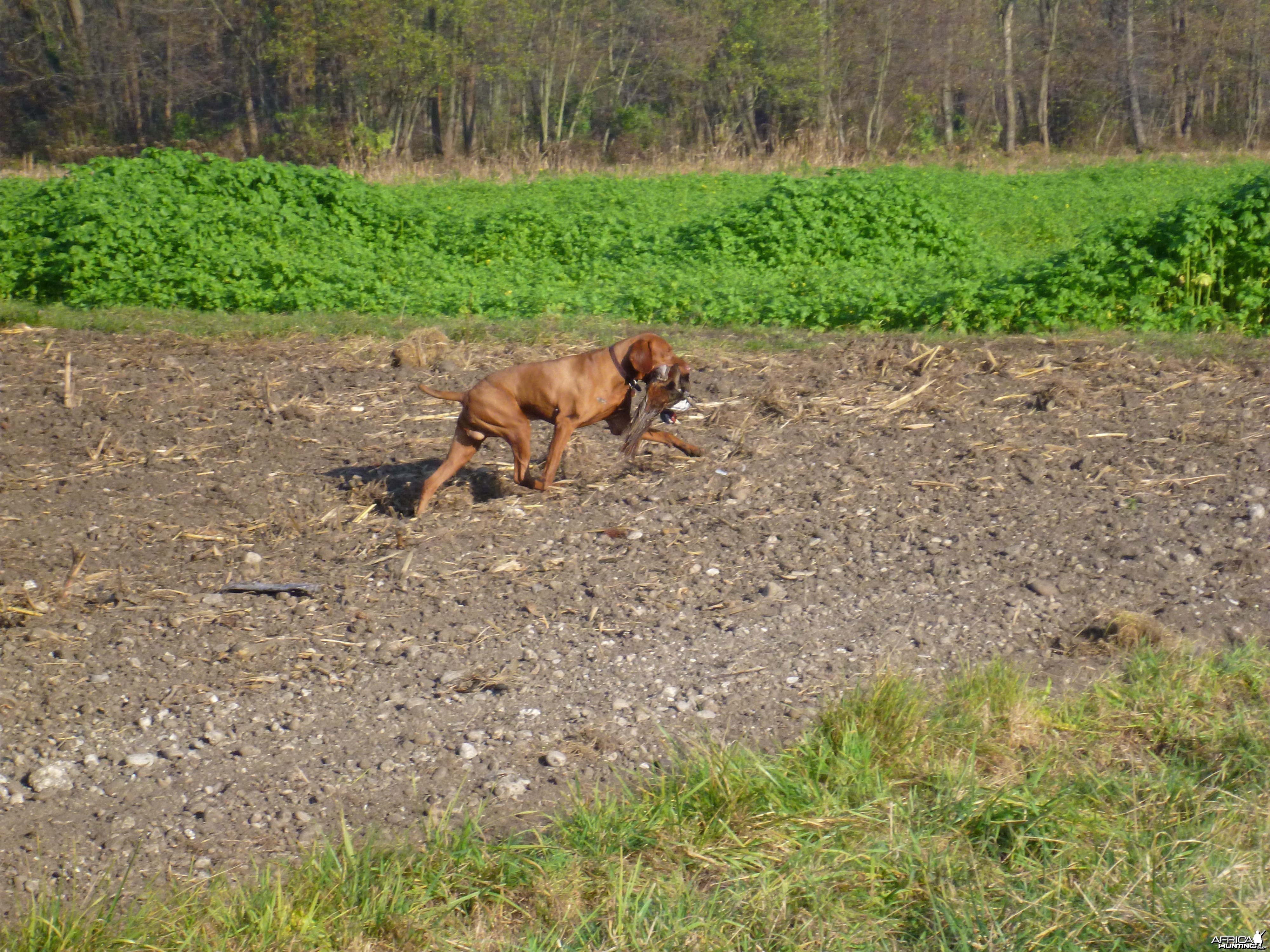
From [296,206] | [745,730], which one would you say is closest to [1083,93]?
[296,206]

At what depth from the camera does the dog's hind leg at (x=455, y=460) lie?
17.1ft

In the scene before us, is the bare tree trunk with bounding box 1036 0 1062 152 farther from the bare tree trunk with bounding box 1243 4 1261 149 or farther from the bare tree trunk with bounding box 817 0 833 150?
the bare tree trunk with bounding box 817 0 833 150

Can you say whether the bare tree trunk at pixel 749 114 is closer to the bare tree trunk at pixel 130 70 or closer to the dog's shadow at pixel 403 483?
the bare tree trunk at pixel 130 70

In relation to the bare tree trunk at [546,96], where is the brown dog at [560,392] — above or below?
below

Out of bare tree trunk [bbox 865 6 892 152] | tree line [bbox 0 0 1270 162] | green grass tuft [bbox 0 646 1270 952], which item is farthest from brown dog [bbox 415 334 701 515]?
bare tree trunk [bbox 865 6 892 152]

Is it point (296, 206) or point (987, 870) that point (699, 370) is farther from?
point (296, 206)

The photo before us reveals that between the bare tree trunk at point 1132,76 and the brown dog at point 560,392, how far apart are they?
31.5 meters

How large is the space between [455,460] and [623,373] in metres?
0.85

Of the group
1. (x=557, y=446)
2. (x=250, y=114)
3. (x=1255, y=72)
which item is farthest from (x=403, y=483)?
(x=1255, y=72)

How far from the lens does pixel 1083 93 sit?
36844mm

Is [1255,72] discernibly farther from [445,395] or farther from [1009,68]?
[445,395]

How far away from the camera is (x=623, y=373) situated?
5094 millimetres

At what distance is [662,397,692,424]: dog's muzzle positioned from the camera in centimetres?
515

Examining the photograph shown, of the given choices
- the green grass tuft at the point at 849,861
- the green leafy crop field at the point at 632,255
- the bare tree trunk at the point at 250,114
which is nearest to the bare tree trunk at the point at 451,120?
the bare tree trunk at the point at 250,114
